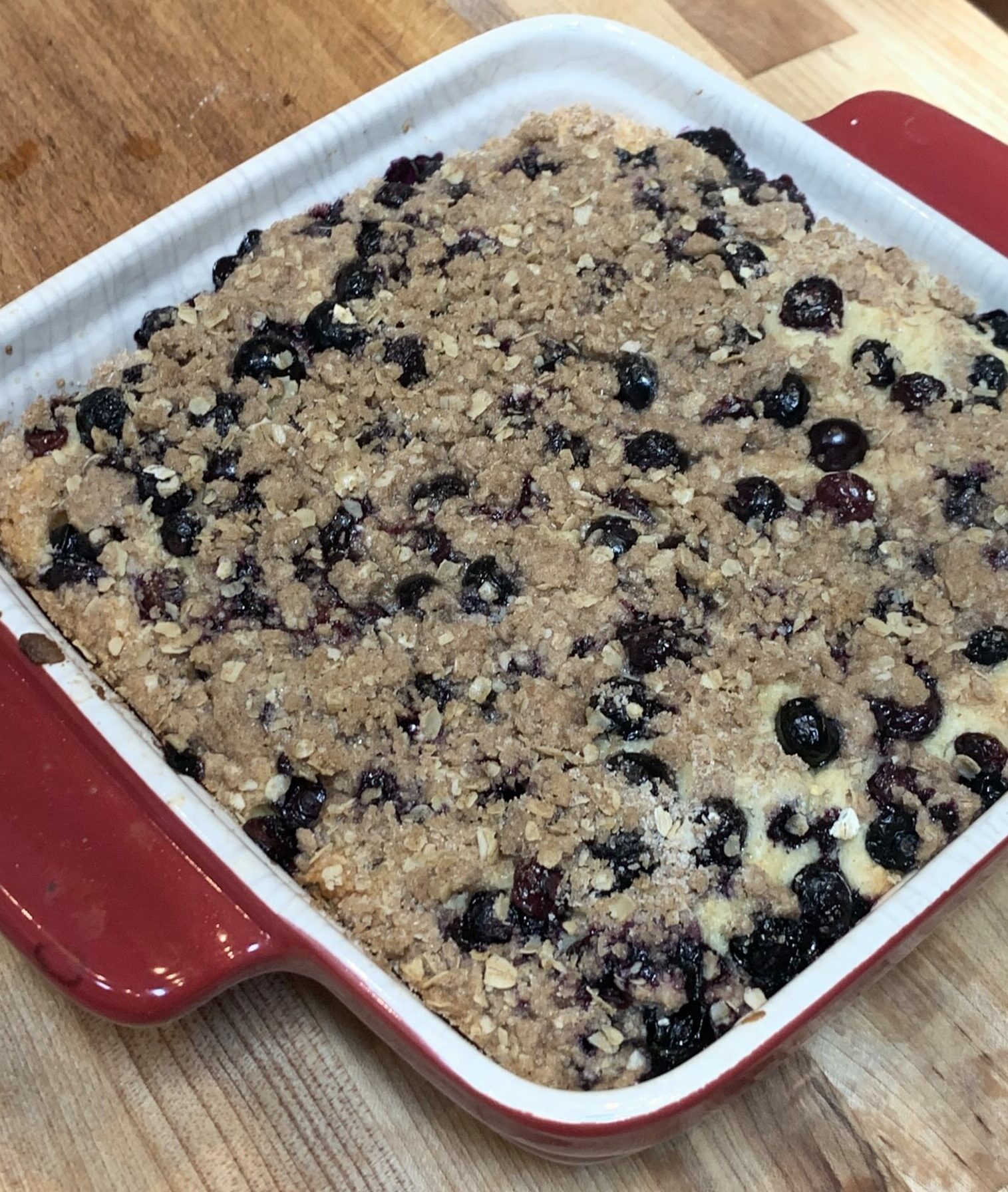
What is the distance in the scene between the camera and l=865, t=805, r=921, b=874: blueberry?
962 millimetres

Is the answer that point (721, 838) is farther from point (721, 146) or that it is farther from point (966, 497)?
point (721, 146)

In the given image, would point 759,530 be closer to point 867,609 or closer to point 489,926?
point 867,609

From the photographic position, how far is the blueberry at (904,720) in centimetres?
102

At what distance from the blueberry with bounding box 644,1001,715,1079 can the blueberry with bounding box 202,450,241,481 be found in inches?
25.9

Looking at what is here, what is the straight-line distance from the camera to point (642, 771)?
0.98 m

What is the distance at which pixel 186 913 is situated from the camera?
35.5 inches

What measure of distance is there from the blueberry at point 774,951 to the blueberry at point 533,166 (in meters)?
0.94

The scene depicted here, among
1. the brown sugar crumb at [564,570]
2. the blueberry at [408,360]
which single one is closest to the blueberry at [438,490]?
the brown sugar crumb at [564,570]

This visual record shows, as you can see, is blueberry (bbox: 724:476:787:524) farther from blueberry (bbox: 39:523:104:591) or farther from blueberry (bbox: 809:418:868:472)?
blueberry (bbox: 39:523:104:591)

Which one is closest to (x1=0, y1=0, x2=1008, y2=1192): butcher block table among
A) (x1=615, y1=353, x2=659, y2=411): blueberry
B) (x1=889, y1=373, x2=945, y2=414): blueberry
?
(x1=889, y1=373, x2=945, y2=414): blueberry

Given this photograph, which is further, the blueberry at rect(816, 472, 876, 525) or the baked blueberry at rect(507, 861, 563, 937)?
the blueberry at rect(816, 472, 876, 525)

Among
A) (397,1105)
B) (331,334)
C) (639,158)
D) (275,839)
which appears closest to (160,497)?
(331,334)

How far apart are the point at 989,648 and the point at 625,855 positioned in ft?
1.33

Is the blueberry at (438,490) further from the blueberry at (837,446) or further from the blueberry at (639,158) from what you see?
the blueberry at (639,158)
